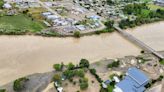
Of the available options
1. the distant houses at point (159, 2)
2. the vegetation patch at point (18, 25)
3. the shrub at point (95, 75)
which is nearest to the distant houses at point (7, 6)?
the vegetation patch at point (18, 25)

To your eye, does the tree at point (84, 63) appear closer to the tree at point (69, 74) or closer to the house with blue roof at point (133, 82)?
the tree at point (69, 74)

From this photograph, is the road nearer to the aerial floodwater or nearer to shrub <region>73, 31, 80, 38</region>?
the aerial floodwater

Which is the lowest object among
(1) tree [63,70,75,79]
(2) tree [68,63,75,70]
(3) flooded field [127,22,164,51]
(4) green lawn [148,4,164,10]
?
(3) flooded field [127,22,164,51]

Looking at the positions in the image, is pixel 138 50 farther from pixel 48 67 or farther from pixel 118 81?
pixel 48 67

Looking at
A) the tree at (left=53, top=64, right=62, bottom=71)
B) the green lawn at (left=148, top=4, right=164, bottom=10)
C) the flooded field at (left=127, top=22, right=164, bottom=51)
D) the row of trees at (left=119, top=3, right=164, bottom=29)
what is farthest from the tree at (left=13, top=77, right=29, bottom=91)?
the green lawn at (left=148, top=4, right=164, bottom=10)

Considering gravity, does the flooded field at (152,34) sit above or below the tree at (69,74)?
below
